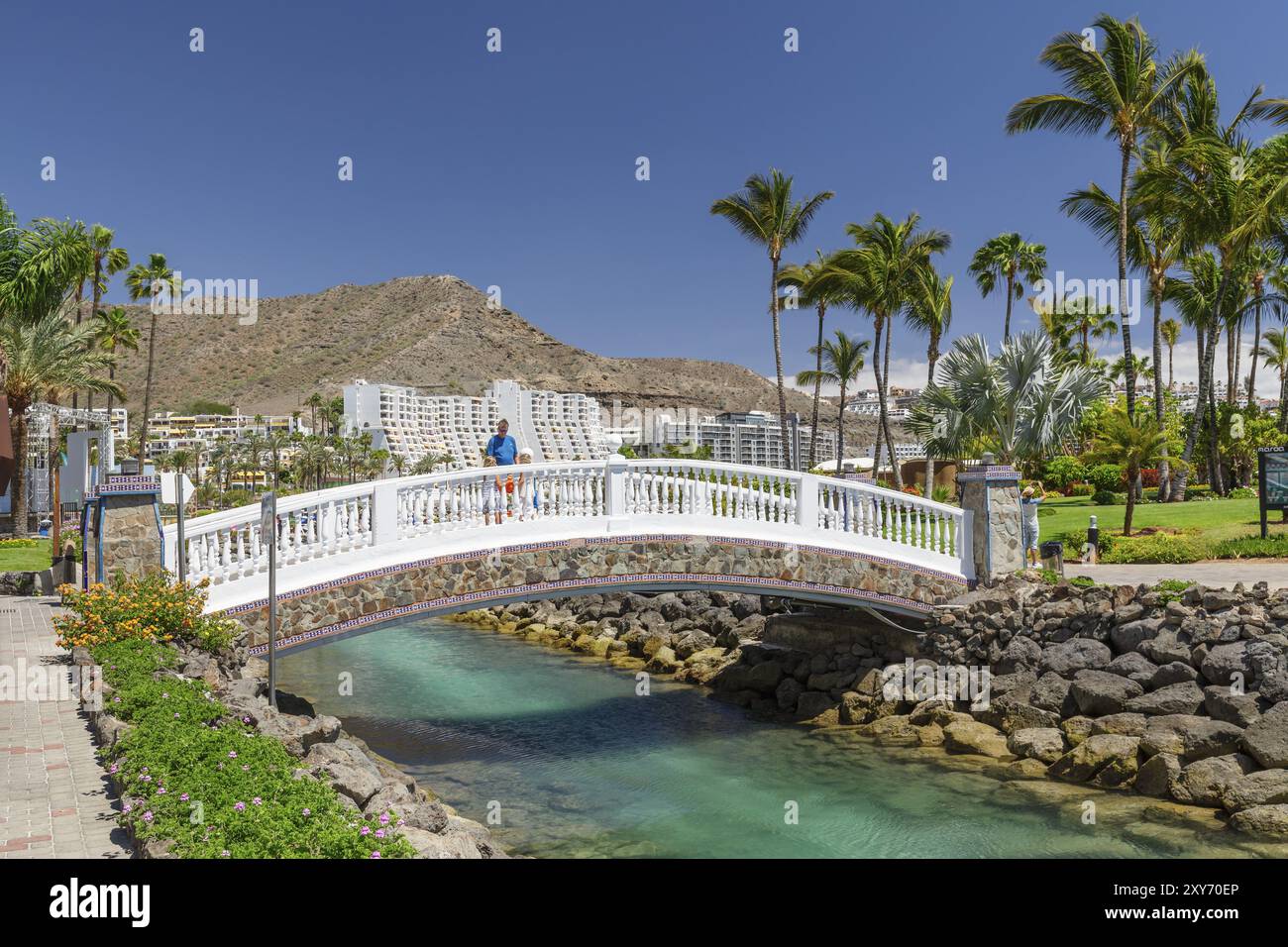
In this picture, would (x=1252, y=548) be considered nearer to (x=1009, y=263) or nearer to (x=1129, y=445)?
(x=1129, y=445)

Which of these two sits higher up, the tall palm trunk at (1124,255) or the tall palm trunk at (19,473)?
the tall palm trunk at (1124,255)

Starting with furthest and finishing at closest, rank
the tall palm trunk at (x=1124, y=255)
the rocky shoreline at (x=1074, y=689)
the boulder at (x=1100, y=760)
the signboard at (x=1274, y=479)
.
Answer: the tall palm trunk at (x=1124, y=255) < the signboard at (x=1274, y=479) < the boulder at (x=1100, y=760) < the rocky shoreline at (x=1074, y=689)

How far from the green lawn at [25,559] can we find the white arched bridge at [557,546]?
40.6 feet

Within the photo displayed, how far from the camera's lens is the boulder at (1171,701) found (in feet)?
41.4

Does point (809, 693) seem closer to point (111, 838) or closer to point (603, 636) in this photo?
point (603, 636)

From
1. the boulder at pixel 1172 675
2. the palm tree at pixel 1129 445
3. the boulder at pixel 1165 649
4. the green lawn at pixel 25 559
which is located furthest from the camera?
the palm tree at pixel 1129 445

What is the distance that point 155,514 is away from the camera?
38.9 feet

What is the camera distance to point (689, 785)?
13406mm

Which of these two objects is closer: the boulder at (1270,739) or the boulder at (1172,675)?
the boulder at (1270,739)

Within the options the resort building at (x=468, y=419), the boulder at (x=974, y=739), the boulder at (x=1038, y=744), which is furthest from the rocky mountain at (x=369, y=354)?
the boulder at (x=1038, y=744)

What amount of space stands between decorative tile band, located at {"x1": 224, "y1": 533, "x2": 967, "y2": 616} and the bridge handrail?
29 centimetres

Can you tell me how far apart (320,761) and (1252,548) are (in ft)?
62.7

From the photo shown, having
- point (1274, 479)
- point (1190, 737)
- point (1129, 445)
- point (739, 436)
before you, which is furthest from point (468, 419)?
point (1190, 737)

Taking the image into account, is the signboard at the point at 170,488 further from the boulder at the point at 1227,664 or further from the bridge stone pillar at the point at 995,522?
the boulder at the point at 1227,664
